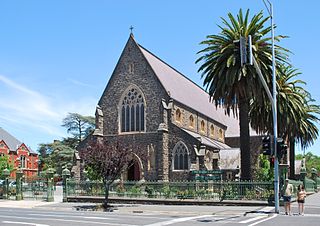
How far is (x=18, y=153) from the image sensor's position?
88.7 meters

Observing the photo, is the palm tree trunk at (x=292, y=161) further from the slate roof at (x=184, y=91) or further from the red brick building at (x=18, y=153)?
the red brick building at (x=18, y=153)

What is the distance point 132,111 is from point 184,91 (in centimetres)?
999

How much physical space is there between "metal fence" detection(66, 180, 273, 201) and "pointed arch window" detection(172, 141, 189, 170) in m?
11.8

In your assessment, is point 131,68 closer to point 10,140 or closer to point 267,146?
point 267,146

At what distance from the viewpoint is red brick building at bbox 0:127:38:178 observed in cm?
8499

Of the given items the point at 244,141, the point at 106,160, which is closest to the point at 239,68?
the point at 244,141

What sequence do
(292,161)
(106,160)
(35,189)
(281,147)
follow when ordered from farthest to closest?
(292,161) → (35,189) → (106,160) → (281,147)

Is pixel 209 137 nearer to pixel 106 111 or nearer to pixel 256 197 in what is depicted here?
pixel 106 111

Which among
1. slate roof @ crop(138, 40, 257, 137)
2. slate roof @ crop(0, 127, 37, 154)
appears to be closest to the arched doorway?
slate roof @ crop(138, 40, 257, 137)

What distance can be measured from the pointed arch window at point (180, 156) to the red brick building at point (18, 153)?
150ft

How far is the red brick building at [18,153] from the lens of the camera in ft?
279

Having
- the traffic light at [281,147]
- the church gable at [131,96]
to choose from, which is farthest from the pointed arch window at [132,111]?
the traffic light at [281,147]

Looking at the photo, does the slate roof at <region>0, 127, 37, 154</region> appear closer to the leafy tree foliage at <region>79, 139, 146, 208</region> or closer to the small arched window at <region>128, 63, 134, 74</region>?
the small arched window at <region>128, 63, 134, 74</region>

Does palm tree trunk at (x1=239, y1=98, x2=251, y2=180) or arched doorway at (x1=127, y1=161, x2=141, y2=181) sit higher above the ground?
palm tree trunk at (x1=239, y1=98, x2=251, y2=180)
